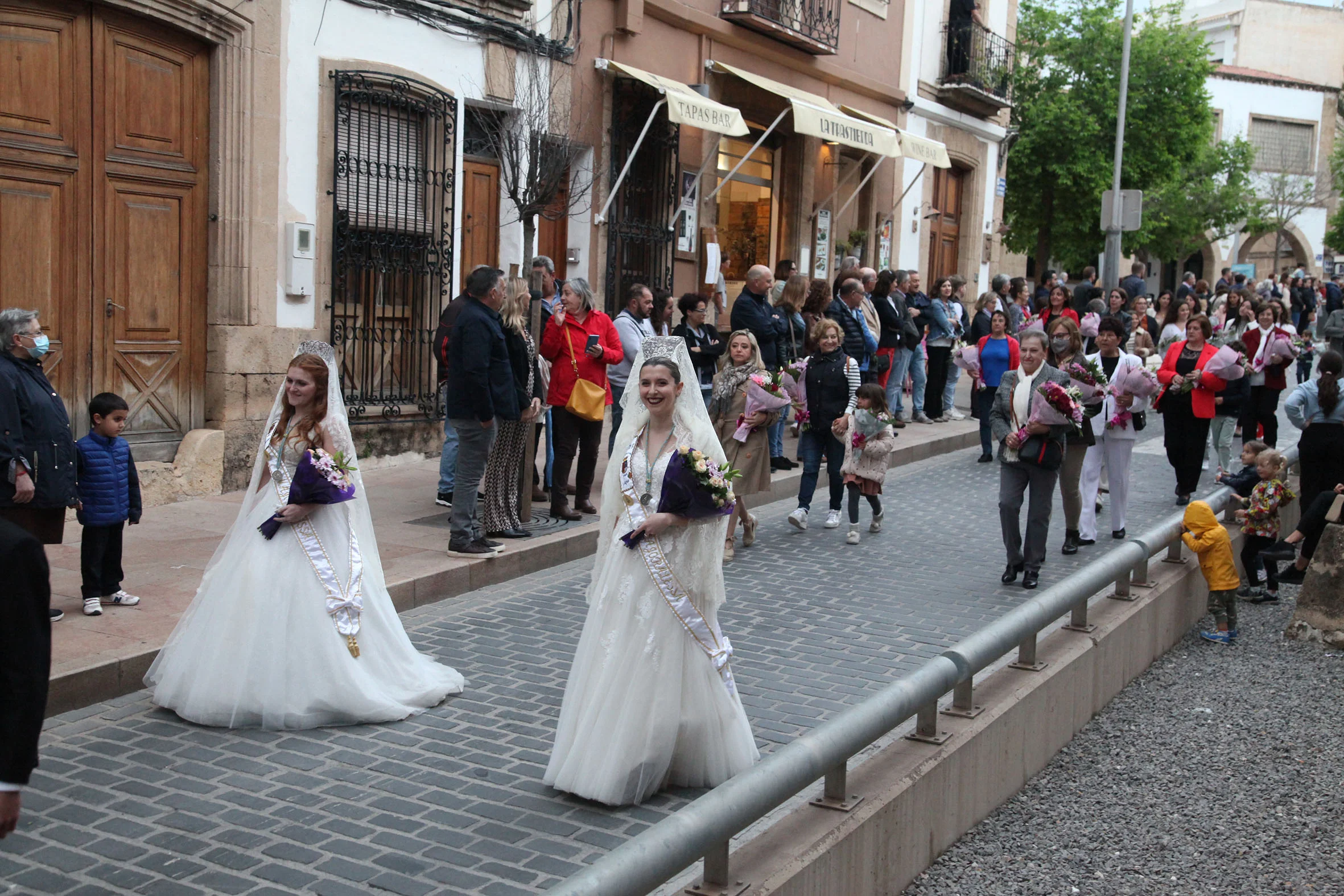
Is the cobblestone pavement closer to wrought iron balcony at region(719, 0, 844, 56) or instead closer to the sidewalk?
the sidewalk

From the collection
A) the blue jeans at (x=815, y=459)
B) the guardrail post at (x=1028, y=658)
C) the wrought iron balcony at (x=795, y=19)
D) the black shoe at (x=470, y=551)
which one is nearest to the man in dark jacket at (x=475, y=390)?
the black shoe at (x=470, y=551)

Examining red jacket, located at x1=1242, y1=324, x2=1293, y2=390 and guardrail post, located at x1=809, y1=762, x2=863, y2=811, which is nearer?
guardrail post, located at x1=809, y1=762, x2=863, y2=811

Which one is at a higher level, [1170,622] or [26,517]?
[26,517]

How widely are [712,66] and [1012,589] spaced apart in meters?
10.1

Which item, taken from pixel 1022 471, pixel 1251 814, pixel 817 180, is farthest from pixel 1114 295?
pixel 1251 814

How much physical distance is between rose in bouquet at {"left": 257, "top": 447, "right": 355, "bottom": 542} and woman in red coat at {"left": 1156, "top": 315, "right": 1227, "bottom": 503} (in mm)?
8869

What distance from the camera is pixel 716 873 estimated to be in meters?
3.74

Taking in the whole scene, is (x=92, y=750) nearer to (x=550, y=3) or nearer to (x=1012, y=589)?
(x=1012, y=589)

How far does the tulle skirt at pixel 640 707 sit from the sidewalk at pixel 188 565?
245 cm

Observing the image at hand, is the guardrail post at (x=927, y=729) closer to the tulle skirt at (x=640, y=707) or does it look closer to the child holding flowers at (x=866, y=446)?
the tulle skirt at (x=640, y=707)

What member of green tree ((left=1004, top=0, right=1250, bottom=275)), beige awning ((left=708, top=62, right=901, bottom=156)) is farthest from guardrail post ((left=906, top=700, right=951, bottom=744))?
green tree ((left=1004, top=0, right=1250, bottom=275))

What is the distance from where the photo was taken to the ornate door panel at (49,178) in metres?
9.39

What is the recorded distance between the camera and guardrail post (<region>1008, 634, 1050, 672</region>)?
6.09m

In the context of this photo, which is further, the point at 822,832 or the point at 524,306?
the point at 524,306
